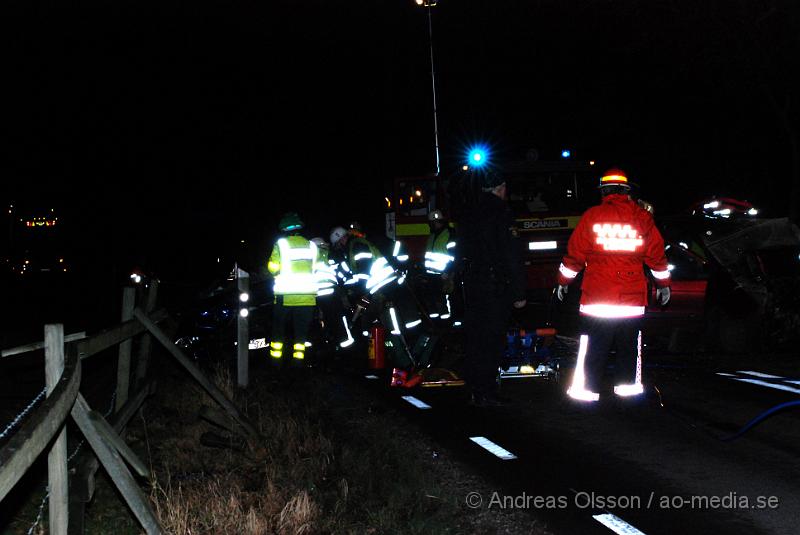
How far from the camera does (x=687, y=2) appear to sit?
22.9 m

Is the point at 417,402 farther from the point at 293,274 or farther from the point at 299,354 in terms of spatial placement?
the point at 293,274

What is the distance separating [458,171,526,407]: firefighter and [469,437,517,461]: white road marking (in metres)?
1.27

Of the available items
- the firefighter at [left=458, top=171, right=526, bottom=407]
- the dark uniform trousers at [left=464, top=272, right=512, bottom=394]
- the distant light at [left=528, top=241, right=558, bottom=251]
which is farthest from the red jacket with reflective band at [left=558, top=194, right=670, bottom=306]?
the distant light at [left=528, top=241, right=558, bottom=251]

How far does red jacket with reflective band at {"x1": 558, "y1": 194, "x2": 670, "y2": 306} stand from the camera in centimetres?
696

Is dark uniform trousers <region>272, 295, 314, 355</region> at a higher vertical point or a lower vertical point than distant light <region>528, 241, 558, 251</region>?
lower

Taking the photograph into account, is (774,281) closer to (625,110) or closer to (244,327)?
(244,327)

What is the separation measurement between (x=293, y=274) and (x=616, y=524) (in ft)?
21.7

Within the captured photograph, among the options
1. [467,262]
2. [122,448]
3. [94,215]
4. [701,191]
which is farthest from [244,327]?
[94,215]

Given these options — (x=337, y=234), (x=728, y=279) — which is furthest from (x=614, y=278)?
(x=337, y=234)

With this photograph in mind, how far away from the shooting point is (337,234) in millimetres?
11516

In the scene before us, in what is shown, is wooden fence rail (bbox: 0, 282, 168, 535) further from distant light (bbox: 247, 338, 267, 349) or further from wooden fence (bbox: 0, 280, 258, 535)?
distant light (bbox: 247, 338, 267, 349)

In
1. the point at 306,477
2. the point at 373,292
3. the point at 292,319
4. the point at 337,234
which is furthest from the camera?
the point at 337,234

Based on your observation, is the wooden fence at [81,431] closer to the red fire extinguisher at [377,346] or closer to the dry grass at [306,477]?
the dry grass at [306,477]

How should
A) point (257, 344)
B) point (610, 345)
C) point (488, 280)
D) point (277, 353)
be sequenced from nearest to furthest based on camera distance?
point (610, 345) → point (488, 280) → point (277, 353) → point (257, 344)
